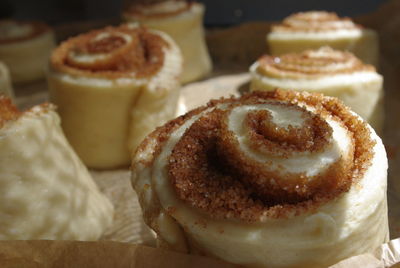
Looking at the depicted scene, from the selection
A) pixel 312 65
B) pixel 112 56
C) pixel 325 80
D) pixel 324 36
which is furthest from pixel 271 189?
pixel 324 36

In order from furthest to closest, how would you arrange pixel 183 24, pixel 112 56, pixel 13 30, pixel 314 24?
1. pixel 13 30
2. pixel 183 24
3. pixel 314 24
4. pixel 112 56

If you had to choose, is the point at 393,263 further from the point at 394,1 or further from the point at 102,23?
the point at 102,23

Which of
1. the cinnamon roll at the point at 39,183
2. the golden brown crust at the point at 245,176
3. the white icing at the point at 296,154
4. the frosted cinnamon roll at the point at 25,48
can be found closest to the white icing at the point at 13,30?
the frosted cinnamon roll at the point at 25,48

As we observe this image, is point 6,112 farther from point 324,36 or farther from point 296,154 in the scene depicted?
point 324,36

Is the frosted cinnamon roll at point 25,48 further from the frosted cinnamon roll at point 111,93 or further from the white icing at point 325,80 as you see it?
the white icing at point 325,80

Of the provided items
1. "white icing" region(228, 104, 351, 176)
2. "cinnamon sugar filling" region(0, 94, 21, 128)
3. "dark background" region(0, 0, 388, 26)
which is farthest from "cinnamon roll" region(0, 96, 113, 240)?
"dark background" region(0, 0, 388, 26)

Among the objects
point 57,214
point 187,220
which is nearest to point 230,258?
point 187,220

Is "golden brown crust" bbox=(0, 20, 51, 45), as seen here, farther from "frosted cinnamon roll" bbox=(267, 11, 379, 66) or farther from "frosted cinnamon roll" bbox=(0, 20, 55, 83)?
"frosted cinnamon roll" bbox=(267, 11, 379, 66)
